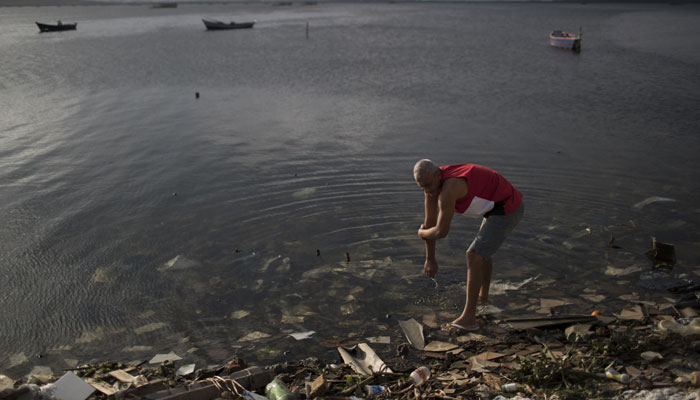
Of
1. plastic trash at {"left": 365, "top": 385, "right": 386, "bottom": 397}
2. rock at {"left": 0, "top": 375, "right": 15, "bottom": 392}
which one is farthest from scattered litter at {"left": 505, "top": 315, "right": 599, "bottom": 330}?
rock at {"left": 0, "top": 375, "right": 15, "bottom": 392}

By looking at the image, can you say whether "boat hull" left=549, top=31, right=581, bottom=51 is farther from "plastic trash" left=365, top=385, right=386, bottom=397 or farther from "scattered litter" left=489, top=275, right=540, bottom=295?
"plastic trash" left=365, top=385, right=386, bottom=397

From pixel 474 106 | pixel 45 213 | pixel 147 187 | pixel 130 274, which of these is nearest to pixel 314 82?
pixel 474 106

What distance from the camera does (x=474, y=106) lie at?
54.6ft

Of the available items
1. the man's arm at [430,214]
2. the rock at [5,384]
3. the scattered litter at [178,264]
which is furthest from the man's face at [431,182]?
the scattered litter at [178,264]

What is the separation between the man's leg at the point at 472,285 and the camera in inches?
207

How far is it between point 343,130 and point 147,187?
5471 mm

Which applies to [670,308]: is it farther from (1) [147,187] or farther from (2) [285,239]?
(1) [147,187]

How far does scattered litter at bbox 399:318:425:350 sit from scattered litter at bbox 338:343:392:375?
510mm

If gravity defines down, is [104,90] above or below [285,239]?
above

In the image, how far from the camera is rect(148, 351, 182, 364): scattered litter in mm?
5180

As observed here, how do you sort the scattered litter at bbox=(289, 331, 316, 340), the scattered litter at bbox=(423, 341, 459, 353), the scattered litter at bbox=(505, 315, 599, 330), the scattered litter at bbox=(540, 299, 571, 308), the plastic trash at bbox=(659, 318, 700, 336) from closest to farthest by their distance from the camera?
1. the plastic trash at bbox=(659, 318, 700, 336)
2. the scattered litter at bbox=(423, 341, 459, 353)
3. the scattered litter at bbox=(505, 315, 599, 330)
4. the scattered litter at bbox=(289, 331, 316, 340)
5. the scattered litter at bbox=(540, 299, 571, 308)

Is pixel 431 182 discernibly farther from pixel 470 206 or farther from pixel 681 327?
pixel 681 327

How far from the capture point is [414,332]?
18.0 ft

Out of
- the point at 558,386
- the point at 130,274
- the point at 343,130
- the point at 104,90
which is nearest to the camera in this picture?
the point at 558,386
